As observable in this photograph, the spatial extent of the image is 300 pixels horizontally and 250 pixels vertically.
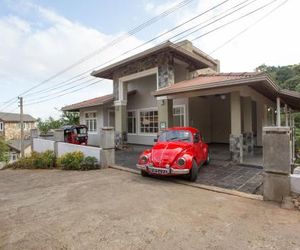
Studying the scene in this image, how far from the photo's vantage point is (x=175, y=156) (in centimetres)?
693

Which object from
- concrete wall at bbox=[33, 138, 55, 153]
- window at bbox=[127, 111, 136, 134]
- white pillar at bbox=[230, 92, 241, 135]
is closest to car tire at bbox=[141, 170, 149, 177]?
white pillar at bbox=[230, 92, 241, 135]

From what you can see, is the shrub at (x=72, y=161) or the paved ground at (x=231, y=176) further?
the shrub at (x=72, y=161)

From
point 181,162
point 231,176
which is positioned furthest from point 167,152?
point 231,176

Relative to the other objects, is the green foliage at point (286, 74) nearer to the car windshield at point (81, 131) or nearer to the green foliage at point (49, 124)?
the car windshield at point (81, 131)

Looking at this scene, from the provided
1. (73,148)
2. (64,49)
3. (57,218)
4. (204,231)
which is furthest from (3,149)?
(204,231)

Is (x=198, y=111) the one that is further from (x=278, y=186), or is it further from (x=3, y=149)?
(x=3, y=149)

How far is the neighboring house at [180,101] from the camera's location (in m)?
10.1

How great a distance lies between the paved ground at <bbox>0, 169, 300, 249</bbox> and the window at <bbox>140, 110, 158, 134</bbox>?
29.2ft

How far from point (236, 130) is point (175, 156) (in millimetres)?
3712

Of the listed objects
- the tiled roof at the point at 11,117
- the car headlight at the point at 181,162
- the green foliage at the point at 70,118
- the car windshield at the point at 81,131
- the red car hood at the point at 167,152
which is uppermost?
the tiled roof at the point at 11,117

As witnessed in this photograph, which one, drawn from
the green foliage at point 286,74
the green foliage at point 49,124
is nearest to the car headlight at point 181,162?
the green foliage at point 286,74

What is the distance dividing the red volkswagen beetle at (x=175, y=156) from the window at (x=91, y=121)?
36.8ft

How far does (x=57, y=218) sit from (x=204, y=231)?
9.19 feet

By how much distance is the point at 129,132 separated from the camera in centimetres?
1723
